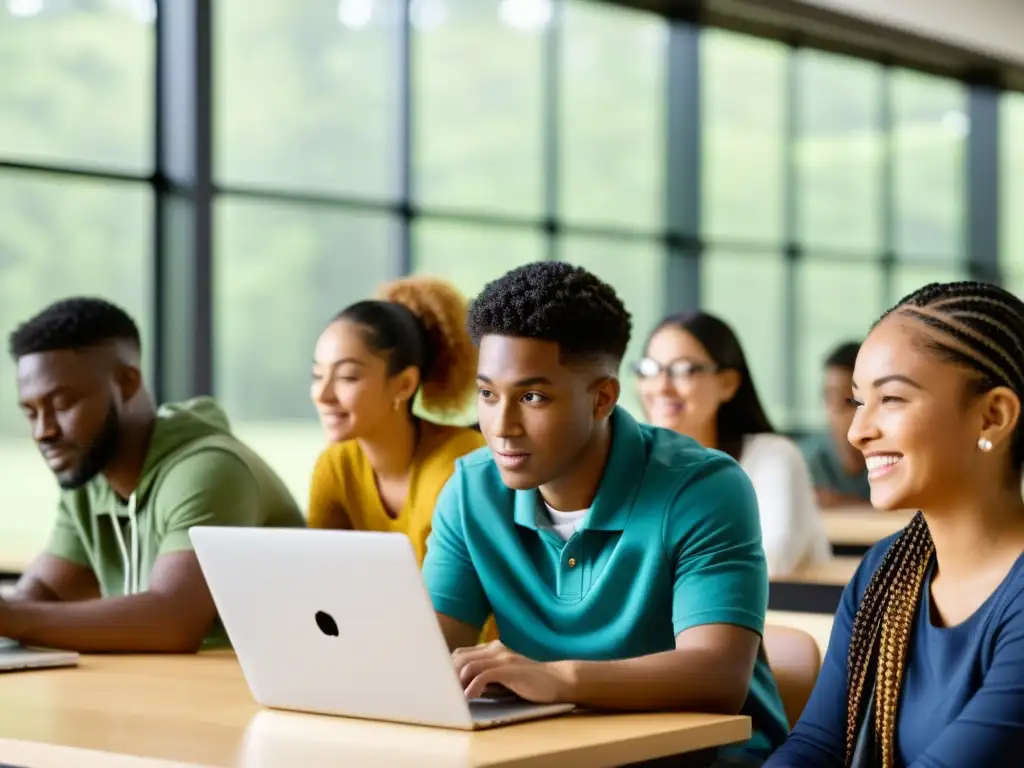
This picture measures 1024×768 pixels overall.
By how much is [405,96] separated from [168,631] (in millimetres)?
4768

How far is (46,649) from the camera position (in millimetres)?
2832

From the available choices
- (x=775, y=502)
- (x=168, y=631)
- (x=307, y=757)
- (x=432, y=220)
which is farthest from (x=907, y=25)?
(x=307, y=757)

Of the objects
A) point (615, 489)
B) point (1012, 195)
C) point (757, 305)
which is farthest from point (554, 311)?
point (1012, 195)

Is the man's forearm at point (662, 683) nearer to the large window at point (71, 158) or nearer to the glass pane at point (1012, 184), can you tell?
the large window at point (71, 158)

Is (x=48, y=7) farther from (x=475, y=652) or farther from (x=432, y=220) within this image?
(x=475, y=652)

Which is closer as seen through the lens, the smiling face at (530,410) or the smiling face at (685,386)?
the smiling face at (530,410)

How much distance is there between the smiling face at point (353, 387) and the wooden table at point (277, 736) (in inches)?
39.7

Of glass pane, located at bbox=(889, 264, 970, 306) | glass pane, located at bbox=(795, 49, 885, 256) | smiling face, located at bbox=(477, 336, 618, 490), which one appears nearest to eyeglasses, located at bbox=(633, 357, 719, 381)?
smiling face, located at bbox=(477, 336, 618, 490)

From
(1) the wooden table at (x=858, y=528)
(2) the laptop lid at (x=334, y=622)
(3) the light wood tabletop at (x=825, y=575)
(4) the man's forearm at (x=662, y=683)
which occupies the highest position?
(2) the laptop lid at (x=334, y=622)

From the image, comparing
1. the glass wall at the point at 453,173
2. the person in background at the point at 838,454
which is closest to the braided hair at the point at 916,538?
the glass wall at the point at 453,173

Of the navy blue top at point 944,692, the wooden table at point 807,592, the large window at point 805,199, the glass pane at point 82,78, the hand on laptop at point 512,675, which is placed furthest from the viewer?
the large window at point 805,199

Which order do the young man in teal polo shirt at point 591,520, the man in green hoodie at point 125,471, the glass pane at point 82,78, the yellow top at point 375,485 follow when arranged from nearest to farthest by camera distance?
the young man in teal polo shirt at point 591,520
the man in green hoodie at point 125,471
the yellow top at point 375,485
the glass pane at point 82,78

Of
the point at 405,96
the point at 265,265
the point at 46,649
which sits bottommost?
the point at 46,649

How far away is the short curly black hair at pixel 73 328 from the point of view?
3125 millimetres
